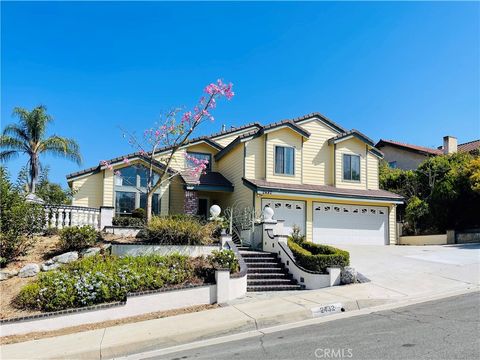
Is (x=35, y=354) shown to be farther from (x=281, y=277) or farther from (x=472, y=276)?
(x=472, y=276)

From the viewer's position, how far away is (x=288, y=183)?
20875mm

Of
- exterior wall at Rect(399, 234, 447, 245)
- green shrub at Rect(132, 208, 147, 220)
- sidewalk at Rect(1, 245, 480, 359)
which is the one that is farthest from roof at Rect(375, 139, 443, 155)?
green shrub at Rect(132, 208, 147, 220)

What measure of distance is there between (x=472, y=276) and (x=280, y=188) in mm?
8988

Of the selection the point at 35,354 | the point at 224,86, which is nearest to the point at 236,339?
the point at 35,354

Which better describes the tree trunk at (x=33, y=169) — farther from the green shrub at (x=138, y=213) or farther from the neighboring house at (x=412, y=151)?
the neighboring house at (x=412, y=151)

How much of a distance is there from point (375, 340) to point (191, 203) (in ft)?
49.9

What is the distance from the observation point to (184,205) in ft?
70.4

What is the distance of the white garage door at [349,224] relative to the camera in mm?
20859

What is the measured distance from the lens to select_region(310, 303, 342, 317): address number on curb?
940 cm

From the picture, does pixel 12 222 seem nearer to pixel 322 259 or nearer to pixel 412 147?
pixel 322 259

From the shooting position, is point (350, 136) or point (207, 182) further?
point (350, 136)

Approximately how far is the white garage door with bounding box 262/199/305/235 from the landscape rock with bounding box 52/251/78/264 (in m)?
9.84

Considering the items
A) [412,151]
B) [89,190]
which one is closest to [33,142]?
[89,190]

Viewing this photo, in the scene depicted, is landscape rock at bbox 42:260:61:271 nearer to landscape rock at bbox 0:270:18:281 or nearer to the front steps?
landscape rock at bbox 0:270:18:281
